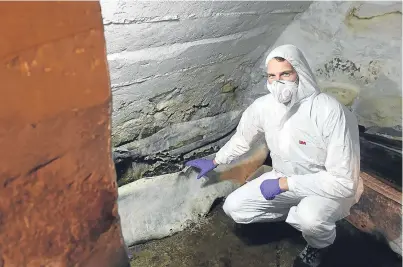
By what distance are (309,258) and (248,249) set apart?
0.90 ft

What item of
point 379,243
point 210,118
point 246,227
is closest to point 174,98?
point 210,118

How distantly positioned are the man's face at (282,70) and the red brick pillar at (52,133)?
978 mm

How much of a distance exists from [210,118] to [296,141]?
0.70m

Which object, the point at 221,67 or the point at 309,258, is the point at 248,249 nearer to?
the point at 309,258

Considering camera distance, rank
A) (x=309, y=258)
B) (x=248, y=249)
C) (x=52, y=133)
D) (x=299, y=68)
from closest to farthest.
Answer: (x=52, y=133) < (x=299, y=68) < (x=309, y=258) < (x=248, y=249)

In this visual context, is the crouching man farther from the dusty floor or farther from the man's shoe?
the dusty floor

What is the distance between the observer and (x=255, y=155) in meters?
2.41

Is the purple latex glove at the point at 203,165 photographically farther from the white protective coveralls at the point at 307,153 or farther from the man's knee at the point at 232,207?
the man's knee at the point at 232,207

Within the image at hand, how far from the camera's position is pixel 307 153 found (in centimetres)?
177

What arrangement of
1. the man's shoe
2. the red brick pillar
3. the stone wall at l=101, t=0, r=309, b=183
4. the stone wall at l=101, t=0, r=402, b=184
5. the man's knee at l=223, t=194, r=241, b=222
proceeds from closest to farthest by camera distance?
the red brick pillar → the stone wall at l=101, t=0, r=309, b=183 → the stone wall at l=101, t=0, r=402, b=184 → the man's shoe → the man's knee at l=223, t=194, r=241, b=222

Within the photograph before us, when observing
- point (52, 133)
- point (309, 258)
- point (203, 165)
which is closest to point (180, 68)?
point (203, 165)

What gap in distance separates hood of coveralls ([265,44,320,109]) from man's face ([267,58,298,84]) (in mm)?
17

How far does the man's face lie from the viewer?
1.60 metres

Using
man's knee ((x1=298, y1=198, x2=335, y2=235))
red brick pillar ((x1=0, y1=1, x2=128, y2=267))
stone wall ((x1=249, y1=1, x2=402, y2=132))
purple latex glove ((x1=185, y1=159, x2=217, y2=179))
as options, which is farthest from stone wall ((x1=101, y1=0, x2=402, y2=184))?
red brick pillar ((x1=0, y1=1, x2=128, y2=267))
